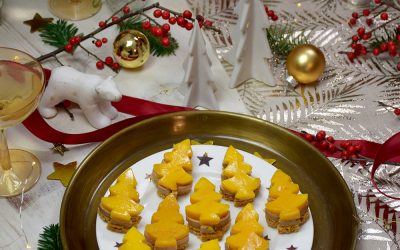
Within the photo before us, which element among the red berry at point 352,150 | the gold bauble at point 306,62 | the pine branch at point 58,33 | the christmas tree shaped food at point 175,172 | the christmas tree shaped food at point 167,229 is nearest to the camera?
the christmas tree shaped food at point 167,229

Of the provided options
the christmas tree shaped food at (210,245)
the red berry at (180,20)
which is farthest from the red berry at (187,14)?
the christmas tree shaped food at (210,245)

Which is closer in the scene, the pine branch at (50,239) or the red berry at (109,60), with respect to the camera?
the pine branch at (50,239)

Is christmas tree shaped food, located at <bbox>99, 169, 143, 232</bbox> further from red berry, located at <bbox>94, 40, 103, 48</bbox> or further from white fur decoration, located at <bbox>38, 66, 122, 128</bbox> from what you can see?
red berry, located at <bbox>94, 40, 103, 48</bbox>

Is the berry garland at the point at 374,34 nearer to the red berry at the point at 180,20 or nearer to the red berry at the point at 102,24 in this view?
the red berry at the point at 180,20

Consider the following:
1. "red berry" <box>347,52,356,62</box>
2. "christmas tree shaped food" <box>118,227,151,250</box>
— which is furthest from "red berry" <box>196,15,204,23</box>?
"christmas tree shaped food" <box>118,227,151,250</box>

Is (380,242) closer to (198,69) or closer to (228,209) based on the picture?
(228,209)

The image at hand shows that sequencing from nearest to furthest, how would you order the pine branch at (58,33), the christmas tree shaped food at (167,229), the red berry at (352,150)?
1. the christmas tree shaped food at (167,229)
2. the red berry at (352,150)
3. the pine branch at (58,33)
